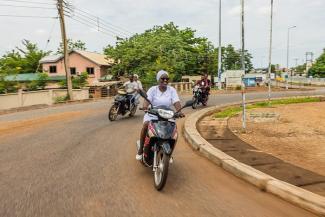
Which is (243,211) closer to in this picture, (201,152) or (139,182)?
(139,182)

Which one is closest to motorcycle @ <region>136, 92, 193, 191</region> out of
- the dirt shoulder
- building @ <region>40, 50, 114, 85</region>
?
the dirt shoulder

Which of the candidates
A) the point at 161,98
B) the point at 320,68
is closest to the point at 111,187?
the point at 161,98

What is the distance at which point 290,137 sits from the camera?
9656 mm

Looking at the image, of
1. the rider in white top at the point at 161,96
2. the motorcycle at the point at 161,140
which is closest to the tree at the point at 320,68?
the rider in white top at the point at 161,96

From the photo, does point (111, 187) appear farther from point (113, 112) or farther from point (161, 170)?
point (113, 112)

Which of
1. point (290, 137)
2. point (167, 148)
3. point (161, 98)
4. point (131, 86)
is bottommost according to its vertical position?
point (290, 137)

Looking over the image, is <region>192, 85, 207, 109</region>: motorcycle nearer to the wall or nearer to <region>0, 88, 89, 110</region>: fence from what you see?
<region>0, 88, 89, 110</region>: fence

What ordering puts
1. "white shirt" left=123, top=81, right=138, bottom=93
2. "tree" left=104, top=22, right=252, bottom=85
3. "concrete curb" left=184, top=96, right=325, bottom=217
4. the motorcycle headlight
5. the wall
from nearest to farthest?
"concrete curb" left=184, top=96, right=325, bottom=217 < the motorcycle headlight < "white shirt" left=123, top=81, right=138, bottom=93 < "tree" left=104, top=22, right=252, bottom=85 < the wall

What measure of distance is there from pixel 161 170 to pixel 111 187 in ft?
2.61

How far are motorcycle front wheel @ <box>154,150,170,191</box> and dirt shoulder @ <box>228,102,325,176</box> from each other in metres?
2.60

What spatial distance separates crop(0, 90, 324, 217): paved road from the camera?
179 inches

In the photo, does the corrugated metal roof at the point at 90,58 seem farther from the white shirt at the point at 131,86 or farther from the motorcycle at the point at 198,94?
the white shirt at the point at 131,86

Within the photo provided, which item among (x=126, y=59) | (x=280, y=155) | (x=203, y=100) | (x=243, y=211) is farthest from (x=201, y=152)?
(x=126, y=59)

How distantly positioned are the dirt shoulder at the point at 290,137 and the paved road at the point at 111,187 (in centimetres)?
160
